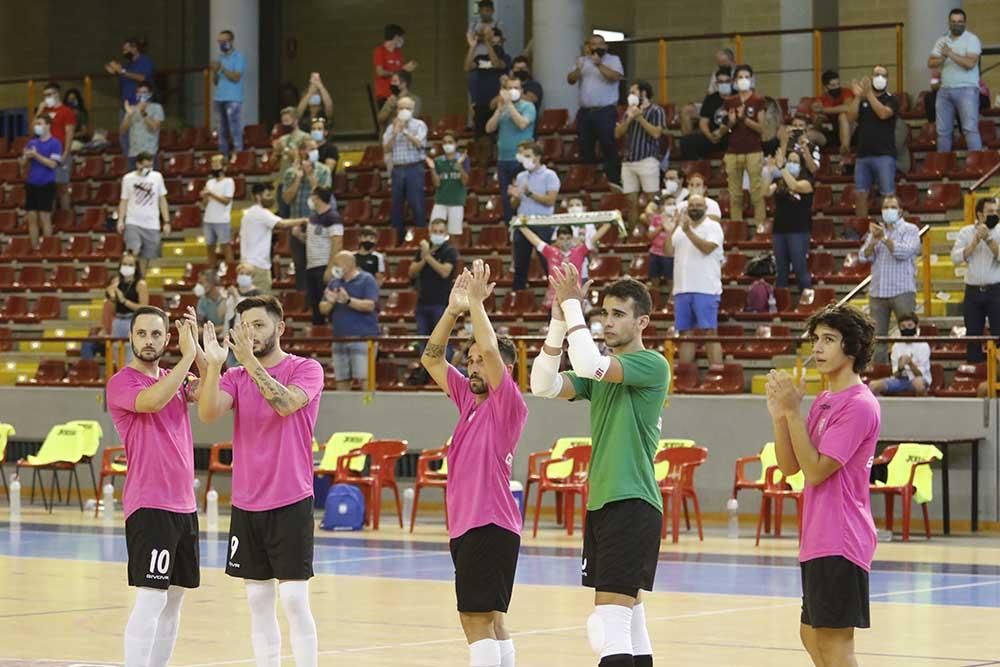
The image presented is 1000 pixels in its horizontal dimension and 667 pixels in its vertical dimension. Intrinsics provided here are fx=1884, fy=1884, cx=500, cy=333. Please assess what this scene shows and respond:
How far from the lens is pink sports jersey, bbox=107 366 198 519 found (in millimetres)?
9312

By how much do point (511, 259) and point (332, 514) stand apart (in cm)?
655

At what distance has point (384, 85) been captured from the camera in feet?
97.3

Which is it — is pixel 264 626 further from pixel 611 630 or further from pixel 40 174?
pixel 40 174

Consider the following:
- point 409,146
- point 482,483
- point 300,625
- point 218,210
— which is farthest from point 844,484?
point 218,210

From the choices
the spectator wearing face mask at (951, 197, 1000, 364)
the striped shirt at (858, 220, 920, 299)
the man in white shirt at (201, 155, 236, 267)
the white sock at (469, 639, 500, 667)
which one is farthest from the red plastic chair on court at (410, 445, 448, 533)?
the white sock at (469, 639, 500, 667)

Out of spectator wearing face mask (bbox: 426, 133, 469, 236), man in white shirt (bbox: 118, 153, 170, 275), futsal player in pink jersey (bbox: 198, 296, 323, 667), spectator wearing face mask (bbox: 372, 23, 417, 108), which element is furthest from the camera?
spectator wearing face mask (bbox: 372, 23, 417, 108)

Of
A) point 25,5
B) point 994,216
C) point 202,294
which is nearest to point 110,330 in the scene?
point 202,294

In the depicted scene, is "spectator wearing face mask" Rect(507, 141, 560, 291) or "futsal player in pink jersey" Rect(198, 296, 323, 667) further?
"spectator wearing face mask" Rect(507, 141, 560, 291)

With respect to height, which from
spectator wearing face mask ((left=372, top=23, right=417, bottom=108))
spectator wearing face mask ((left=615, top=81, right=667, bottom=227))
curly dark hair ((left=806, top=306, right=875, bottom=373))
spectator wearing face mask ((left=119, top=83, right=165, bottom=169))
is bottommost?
curly dark hair ((left=806, top=306, right=875, bottom=373))

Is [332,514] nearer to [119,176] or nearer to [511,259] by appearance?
[511,259]

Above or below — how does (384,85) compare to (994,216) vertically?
above

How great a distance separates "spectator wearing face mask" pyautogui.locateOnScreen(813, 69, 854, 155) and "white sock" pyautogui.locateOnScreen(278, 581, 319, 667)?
17794 mm

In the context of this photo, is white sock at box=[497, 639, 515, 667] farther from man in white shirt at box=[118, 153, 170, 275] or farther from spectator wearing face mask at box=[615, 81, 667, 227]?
man in white shirt at box=[118, 153, 170, 275]

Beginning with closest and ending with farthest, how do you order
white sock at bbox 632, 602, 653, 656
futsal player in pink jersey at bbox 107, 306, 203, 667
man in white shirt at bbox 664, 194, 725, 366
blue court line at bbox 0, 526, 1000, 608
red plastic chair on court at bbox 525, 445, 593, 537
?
white sock at bbox 632, 602, 653, 656 → futsal player in pink jersey at bbox 107, 306, 203, 667 → blue court line at bbox 0, 526, 1000, 608 → red plastic chair on court at bbox 525, 445, 593, 537 → man in white shirt at bbox 664, 194, 725, 366
